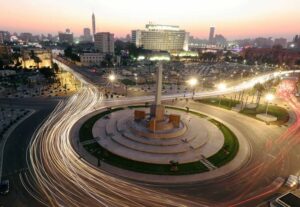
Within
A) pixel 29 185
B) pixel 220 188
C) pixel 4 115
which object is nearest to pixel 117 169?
pixel 29 185

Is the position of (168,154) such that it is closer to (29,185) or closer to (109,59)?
(29,185)

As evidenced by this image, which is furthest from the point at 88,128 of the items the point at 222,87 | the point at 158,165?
the point at 222,87

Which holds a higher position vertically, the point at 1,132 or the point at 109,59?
the point at 109,59

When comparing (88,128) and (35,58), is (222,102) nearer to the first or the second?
(88,128)

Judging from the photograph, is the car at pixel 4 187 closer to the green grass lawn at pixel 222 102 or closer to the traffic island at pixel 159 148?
the traffic island at pixel 159 148

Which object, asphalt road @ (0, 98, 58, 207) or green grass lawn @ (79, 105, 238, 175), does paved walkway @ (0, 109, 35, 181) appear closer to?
asphalt road @ (0, 98, 58, 207)

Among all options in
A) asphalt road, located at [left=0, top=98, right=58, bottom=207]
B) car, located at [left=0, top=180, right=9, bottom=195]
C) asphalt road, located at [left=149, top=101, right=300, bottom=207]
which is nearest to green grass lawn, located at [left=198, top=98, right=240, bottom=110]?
asphalt road, located at [left=149, top=101, right=300, bottom=207]
